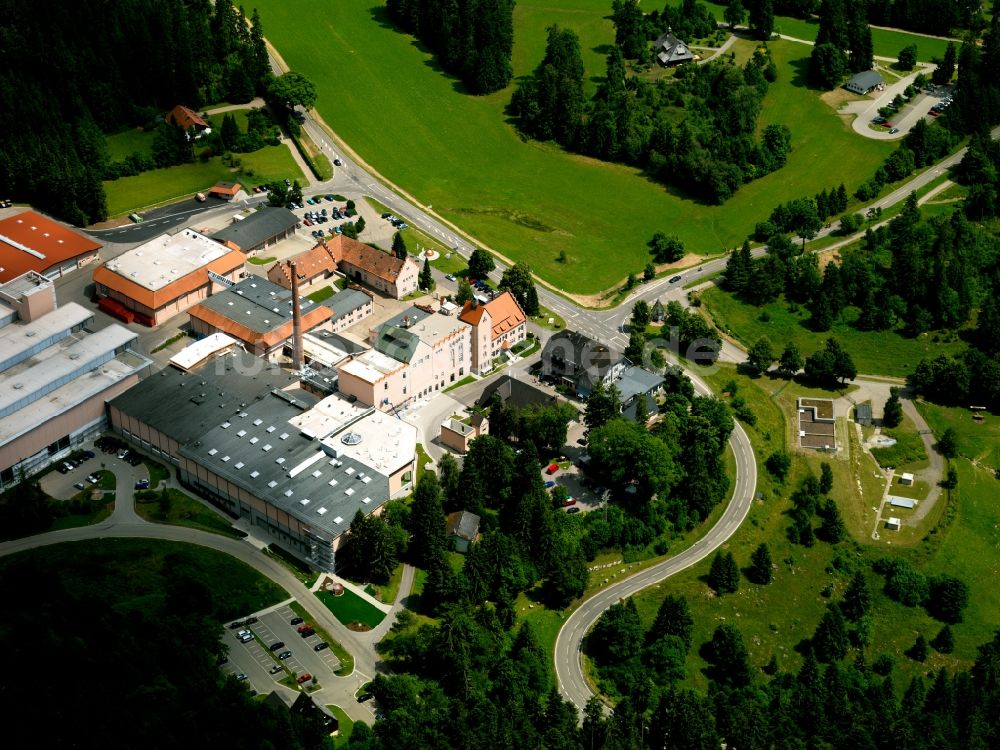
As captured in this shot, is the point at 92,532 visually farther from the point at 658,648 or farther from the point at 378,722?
the point at 658,648

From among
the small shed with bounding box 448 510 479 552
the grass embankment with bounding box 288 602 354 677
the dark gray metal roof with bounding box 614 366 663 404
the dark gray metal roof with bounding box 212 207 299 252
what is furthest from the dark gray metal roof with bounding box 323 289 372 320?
the grass embankment with bounding box 288 602 354 677

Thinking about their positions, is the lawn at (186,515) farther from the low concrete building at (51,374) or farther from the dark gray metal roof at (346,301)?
the dark gray metal roof at (346,301)

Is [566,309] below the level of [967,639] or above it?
above

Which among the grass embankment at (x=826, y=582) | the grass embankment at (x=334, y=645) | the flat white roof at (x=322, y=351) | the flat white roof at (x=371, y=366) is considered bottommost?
the grass embankment at (x=826, y=582)

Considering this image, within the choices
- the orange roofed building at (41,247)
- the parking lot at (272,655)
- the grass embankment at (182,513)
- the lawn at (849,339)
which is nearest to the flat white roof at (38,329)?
the orange roofed building at (41,247)

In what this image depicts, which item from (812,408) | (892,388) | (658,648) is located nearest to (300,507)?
(658,648)

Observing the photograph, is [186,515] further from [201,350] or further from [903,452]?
[903,452]

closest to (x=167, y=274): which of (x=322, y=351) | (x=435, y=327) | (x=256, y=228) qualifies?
(x=256, y=228)

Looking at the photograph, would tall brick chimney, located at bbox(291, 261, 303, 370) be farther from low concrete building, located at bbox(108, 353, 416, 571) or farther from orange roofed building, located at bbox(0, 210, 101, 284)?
orange roofed building, located at bbox(0, 210, 101, 284)
